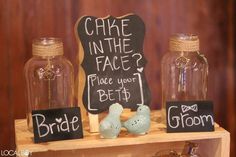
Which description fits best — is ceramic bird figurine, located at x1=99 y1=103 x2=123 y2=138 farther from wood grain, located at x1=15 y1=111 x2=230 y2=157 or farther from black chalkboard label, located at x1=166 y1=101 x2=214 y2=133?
black chalkboard label, located at x1=166 y1=101 x2=214 y2=133

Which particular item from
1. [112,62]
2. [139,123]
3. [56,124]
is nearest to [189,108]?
[139,123]

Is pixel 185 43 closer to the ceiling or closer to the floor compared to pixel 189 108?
closer to the ceiling

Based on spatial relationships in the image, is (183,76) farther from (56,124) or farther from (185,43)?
(56,124)

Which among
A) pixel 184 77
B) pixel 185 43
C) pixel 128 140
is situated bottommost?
pixel 128 140

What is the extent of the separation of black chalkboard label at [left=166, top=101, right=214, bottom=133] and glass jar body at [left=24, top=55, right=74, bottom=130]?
330 millimetres

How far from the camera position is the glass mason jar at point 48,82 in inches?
52.1

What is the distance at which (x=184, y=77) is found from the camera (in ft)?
4.68

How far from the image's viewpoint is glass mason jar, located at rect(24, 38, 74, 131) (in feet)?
4.34

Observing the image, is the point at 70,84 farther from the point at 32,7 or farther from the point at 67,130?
the point at 32,7

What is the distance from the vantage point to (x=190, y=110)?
1288mm

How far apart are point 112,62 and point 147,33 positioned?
351 mm

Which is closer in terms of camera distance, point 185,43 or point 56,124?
point 56,124

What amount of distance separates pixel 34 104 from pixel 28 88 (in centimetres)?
5

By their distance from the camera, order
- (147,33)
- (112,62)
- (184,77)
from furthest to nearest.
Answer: (147,33)
(184,77)
(112,62)
